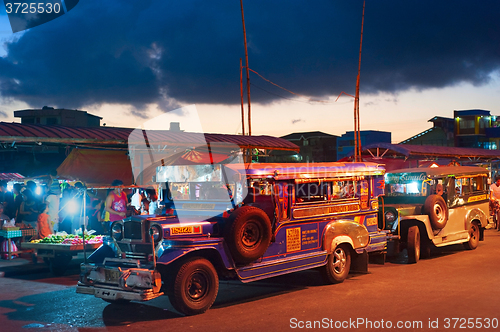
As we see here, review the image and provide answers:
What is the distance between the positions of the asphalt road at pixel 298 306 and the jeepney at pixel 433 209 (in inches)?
53.6

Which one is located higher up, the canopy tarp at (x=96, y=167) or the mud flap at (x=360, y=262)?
the canopy tarp at (x=96, y=167)

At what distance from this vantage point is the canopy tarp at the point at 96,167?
16703 mm

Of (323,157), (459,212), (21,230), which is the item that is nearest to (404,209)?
(459,212)

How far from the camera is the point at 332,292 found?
881 cm

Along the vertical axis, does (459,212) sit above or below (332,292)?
above

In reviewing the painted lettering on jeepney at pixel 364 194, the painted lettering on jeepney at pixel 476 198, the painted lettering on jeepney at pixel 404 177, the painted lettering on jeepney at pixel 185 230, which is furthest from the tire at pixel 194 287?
the painted lettering on jeepney at pixel 476 198

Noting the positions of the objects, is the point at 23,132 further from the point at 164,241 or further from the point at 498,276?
→ the point at 498,276

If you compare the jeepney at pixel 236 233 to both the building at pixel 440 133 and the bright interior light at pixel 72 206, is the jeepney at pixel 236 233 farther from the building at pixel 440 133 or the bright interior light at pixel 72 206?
the building at pixel 440 133

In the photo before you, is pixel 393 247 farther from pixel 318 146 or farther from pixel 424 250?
pixel 318 146

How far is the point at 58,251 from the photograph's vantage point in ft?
35.1

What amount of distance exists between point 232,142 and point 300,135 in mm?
44260

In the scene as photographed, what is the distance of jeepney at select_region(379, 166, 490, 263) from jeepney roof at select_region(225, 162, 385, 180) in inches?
54.2

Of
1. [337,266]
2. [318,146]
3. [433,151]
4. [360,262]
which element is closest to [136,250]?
[337,266]

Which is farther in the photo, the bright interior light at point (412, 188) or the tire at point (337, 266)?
the bright interior light at point (412, 188)
